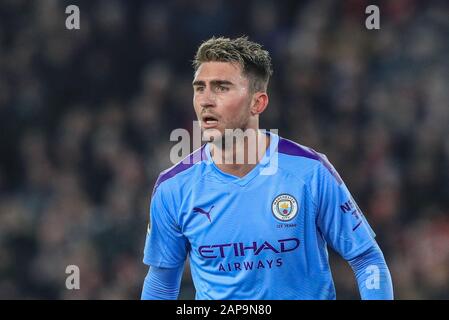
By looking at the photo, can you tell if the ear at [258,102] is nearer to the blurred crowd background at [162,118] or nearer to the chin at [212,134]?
the chin at [212,134]

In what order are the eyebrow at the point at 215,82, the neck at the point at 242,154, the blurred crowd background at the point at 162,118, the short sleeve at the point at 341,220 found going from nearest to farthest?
the short sleeve at the point at 341,220
the eyebrow at the point at 215,82
the neck at the point at 242,154
the blurred crowd background at the point at 162,118

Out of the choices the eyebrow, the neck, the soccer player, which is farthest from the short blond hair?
the neck

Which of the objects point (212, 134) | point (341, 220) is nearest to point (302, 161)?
point (341, 220)

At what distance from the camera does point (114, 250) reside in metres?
9.24

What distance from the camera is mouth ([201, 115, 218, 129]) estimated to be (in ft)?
15.9

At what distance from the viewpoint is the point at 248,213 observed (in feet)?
16.1

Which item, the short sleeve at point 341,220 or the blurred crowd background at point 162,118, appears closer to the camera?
the short sleeve at point 341,220

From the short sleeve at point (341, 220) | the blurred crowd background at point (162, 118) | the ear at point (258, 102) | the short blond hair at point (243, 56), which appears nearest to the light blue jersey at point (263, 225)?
the short sleeve at point (341, 220)

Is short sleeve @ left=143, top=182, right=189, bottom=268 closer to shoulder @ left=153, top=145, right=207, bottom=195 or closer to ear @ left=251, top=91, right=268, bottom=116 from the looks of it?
shoulder @ left=153, top=145, right=207, bottom=195

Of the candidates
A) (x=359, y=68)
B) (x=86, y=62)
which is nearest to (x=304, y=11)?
(x=359, y=68)

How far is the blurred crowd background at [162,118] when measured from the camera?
929 cm

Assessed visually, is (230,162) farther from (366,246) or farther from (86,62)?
(86,62)
